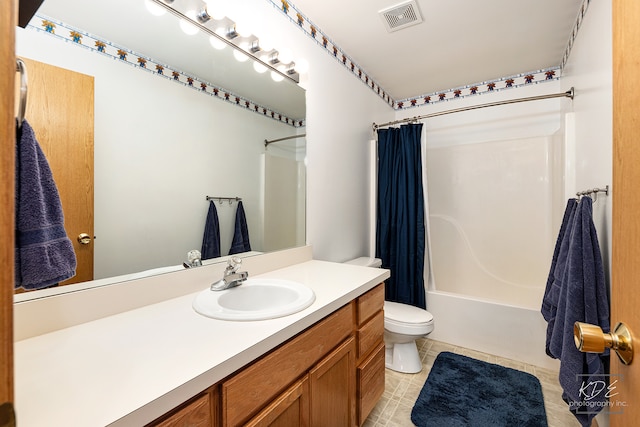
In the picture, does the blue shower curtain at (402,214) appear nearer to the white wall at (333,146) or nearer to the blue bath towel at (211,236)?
the white wall at (333,146)

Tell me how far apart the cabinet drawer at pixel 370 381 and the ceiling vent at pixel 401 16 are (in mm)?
1953

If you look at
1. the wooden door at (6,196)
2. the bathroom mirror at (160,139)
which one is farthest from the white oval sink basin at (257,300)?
the wooden door at (6,196)

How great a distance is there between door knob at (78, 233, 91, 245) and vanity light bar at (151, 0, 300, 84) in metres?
0.92

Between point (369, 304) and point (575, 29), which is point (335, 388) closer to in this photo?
point (369, 304)

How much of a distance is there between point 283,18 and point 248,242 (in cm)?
131

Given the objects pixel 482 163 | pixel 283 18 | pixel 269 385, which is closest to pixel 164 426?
pixel 269 385

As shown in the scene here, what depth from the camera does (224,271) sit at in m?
1.25

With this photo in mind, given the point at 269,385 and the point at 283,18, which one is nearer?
the point at 269,385

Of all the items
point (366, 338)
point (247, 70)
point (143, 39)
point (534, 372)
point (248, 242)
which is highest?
point (247, 70)

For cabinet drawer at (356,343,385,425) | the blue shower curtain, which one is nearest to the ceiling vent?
the blue shower curtain

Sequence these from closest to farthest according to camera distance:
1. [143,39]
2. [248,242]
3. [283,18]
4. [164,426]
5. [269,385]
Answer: [164,426] → [269,385] → [143,39] → [248,242] → [283,18]

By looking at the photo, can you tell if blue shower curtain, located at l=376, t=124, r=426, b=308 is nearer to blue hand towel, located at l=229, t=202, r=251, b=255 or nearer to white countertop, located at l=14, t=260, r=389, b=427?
blue hand towel, located at l=229, t=202, r=251, b=255

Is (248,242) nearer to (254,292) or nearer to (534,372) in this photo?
(254,292)

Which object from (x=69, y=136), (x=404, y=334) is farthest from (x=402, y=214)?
(x=69, y=136)
